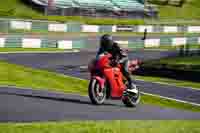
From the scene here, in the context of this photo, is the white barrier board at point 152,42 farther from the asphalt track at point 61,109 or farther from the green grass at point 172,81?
the asphalt track at point 61,109

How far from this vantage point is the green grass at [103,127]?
8.26 metres

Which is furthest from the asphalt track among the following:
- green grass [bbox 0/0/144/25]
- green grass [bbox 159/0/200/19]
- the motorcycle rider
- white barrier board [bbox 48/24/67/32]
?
green grass [bbox 159/0/200/19]

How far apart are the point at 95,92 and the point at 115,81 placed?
0.77 metres

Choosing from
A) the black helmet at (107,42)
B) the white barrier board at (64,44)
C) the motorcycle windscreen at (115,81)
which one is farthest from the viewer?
the white barrier board at (64,44)

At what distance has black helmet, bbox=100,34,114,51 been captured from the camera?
497 inches

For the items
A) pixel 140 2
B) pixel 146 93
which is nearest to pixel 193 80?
pixel 146 93

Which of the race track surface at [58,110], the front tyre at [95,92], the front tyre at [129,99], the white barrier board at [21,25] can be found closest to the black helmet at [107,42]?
the front tyre at [95,92]

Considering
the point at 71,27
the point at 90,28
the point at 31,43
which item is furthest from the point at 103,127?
the point at 90,28

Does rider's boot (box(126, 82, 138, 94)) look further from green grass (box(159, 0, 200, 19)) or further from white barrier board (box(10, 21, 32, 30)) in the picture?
green grass (box(159, 0, 200, 19))

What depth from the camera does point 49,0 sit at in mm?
54594

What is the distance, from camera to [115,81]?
43.6ft

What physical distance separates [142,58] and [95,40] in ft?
25.1

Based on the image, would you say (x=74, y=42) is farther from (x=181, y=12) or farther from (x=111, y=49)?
(x=181, y=12)

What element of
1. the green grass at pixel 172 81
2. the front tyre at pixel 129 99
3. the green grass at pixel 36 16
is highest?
the green grass at pixel 36 16
